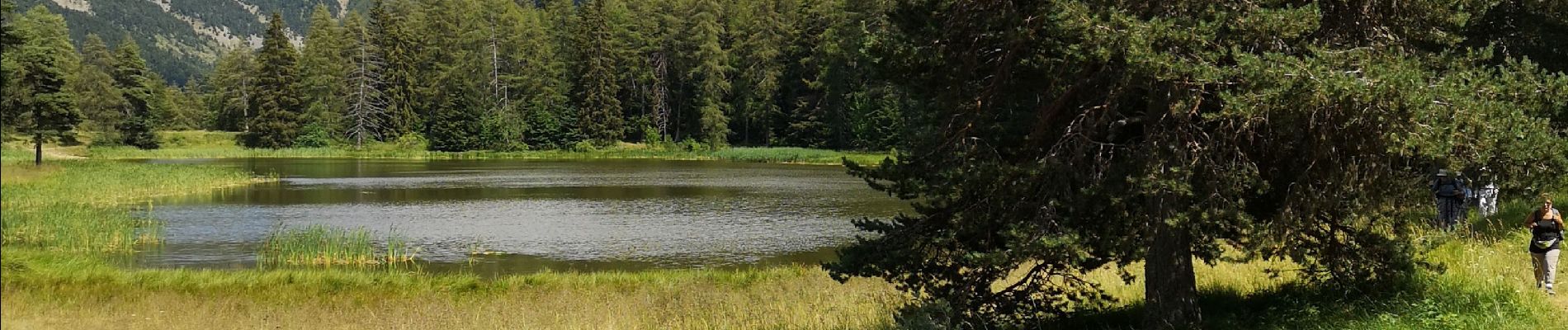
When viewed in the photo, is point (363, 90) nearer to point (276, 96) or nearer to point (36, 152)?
point (276, 96)

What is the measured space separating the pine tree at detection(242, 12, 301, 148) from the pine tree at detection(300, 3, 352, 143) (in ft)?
3.98

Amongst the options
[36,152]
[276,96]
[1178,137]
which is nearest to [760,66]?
[276,96]

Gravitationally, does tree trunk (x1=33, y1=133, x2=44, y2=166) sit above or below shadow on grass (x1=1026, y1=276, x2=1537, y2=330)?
above

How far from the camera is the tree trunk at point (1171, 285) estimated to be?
912 cm

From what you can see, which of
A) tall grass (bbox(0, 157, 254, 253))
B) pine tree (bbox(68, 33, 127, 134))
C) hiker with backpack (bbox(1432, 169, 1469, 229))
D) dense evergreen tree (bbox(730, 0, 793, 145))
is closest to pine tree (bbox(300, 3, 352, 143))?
pine tree (bbox(68, 33, 127, 134))

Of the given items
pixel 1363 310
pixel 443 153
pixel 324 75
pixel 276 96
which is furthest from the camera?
pixel 324 75

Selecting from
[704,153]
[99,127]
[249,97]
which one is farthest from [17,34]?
[249,97]

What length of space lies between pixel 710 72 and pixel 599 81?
844 centimetres

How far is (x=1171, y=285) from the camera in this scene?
30.1 feet

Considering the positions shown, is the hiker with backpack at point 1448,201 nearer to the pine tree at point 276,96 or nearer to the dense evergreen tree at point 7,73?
the dense evergreen tree at point 7,73

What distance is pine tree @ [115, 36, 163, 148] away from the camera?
7400 centimetres

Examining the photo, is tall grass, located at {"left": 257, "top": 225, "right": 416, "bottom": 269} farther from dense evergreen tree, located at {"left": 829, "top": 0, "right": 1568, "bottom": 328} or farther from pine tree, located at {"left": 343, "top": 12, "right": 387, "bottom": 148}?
pine tree, located at {"left": 343, "top": 12, "right": 387, "bottom": 148}

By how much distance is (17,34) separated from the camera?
3705 millimetres

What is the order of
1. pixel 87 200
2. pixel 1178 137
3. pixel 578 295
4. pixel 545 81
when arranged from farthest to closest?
pixel 545 81 → pixel 87 200 → pixel 578 295 → pixel 1178 137
